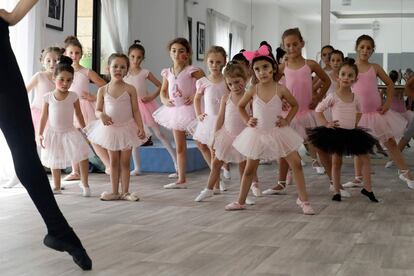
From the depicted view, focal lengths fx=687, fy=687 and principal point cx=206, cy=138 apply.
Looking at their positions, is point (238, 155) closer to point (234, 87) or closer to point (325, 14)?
point (234, 87)

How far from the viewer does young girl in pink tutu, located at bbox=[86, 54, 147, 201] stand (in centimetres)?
490

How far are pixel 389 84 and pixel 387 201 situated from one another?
1.20m

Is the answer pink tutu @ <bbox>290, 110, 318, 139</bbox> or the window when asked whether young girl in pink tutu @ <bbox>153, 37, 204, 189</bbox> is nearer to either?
pink tutu @ <bbox>290, 110, 318, 139</bbox>

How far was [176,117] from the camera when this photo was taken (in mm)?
5766

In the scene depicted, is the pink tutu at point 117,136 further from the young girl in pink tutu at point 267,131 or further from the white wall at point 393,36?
the white wall at point 393,36

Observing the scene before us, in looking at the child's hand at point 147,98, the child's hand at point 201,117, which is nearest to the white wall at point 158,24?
the child's hand at point 147,98

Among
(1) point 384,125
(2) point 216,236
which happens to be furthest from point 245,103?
(1) point 384,125

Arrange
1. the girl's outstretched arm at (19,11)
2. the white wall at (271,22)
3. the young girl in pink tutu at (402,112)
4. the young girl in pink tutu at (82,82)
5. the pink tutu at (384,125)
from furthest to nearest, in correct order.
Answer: the white wall at (271,22) < the young girl in pink tutu at (402,112) < the young girl in pink tutu at (82,82) < the pink tutu at (384,125) < the girl's outstretched arm at (19,11)

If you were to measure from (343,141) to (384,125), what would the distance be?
3.16 ft

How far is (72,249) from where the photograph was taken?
106 inches

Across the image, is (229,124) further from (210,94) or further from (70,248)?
(70,248)

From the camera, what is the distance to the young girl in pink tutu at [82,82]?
5.81 m

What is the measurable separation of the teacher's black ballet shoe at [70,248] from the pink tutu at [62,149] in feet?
7.90

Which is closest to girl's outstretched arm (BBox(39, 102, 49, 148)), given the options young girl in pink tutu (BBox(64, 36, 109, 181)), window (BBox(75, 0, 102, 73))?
young girl in pink tutu (BBox(64, 36, 109, 181))
